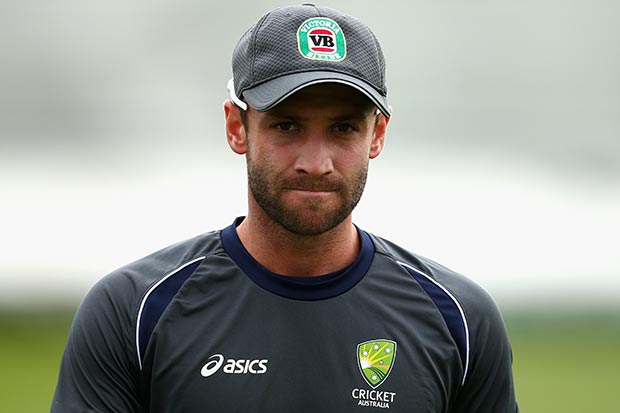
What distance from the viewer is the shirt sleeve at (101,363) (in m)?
2.44

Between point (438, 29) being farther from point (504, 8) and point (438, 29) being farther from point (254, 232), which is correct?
point (254, 232)

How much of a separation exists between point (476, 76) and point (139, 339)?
1116 centimetres

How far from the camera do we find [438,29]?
13.0 meters

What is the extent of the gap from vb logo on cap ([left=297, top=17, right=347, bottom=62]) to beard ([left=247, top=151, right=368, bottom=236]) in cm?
26

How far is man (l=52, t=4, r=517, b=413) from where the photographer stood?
246 centimetres

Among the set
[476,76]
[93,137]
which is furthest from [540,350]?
[93,137]

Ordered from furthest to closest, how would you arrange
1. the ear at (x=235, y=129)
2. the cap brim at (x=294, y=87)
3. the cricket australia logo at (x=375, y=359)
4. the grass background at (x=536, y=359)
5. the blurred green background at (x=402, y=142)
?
the blurred green background at (x=402, y=142)
the grass background at (x=536, y=359)
the ear at (x=235, y=129)
the cricket australia logo at (x=375, y=359)
the cap brim at (x=294, y=87)

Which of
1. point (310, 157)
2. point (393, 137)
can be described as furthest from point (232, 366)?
point (393, 137)

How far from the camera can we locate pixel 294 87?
7.94ft

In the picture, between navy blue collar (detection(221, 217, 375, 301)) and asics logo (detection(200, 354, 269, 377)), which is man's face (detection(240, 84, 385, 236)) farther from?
asics logo (detection(200, 354, 269, 377))

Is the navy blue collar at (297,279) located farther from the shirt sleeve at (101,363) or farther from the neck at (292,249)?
the shirt sleeve at (101,363)

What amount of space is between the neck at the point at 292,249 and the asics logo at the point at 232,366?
0.24 metres

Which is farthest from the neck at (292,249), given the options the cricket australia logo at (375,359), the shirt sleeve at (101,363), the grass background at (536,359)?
the grass background at (536,359)

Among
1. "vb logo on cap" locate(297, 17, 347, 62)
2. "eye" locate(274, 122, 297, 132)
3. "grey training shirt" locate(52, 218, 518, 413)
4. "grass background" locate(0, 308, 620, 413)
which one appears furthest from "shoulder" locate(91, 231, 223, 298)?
"grass background" locate(0, 308, 620, 413)
